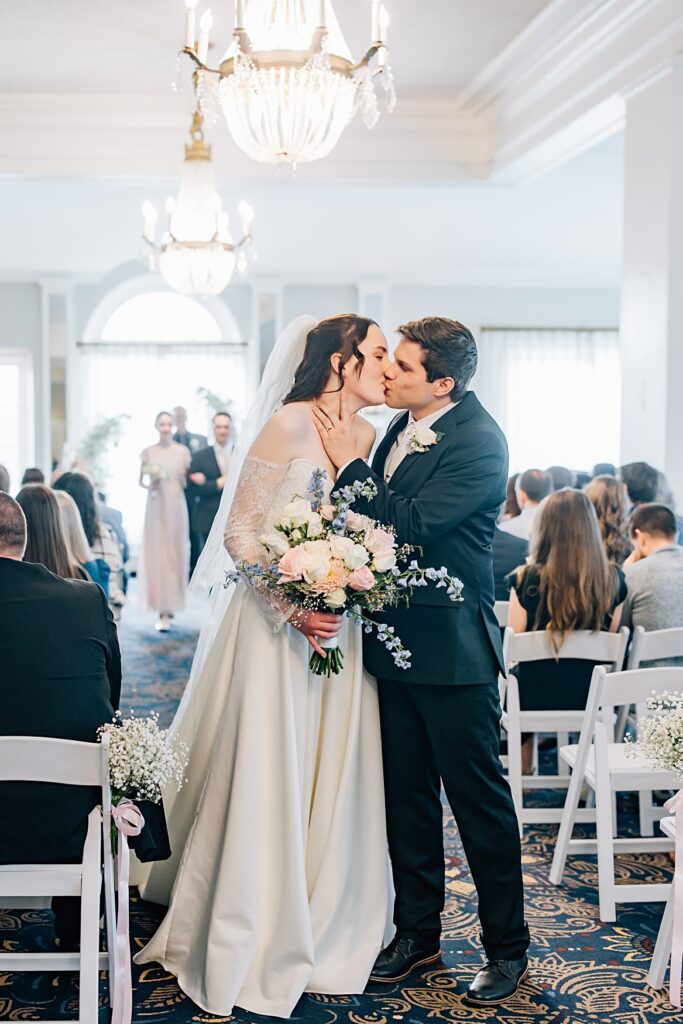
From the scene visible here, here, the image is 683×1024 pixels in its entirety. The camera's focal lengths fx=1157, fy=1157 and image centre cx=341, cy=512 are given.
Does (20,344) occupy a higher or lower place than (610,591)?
higher

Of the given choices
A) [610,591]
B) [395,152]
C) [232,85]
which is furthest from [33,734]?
[395,152]

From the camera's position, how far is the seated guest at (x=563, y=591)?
4.52 meters

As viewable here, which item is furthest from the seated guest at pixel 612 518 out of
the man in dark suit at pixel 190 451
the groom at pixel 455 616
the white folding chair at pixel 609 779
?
the man in dark suit at pixel 190 451

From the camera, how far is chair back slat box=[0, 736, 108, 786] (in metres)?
2.74

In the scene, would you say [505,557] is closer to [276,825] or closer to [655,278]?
[655,278]

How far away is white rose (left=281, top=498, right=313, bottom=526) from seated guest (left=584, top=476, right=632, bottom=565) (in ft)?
8.38

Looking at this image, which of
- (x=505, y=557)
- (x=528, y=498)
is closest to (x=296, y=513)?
(x=505, y=557)

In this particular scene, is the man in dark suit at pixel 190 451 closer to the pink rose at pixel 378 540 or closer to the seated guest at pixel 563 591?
the seated guest at pixel 563 591

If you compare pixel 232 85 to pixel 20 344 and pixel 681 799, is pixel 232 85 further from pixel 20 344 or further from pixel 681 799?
pixel 20 344

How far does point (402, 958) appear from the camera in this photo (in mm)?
3344

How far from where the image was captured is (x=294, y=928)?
10.4ft

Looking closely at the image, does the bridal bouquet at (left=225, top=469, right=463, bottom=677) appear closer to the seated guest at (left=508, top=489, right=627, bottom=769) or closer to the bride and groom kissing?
the bride and groom kissing

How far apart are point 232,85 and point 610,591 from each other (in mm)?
2578

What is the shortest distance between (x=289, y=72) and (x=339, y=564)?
2.59 meters
